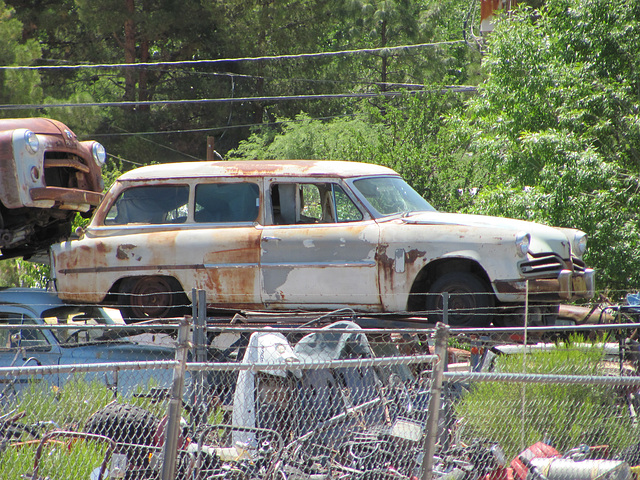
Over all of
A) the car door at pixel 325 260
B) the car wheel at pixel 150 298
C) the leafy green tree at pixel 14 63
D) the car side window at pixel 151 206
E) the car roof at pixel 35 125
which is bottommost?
the car wheel at pixel 150 298

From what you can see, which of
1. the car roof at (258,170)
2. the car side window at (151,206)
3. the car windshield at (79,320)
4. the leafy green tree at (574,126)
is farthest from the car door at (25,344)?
the leafy green tree at (574,126)

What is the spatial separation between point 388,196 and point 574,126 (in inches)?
175

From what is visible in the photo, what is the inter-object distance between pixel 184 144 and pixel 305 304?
20494 millimetres

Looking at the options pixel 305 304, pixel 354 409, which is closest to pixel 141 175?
pixel 305 304

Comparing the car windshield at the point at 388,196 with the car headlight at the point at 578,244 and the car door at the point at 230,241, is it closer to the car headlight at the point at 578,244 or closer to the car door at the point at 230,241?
the car door at the point at 230,241

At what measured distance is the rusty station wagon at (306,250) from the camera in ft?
22.5

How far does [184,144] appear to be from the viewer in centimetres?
2673

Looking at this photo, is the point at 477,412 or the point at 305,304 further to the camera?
the point at 305,304

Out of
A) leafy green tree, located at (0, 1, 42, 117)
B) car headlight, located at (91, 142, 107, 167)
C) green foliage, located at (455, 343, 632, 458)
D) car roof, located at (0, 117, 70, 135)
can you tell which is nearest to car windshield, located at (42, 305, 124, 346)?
car headlight, located at (91, 142, 107, 167)

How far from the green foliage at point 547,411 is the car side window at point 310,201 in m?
2.44

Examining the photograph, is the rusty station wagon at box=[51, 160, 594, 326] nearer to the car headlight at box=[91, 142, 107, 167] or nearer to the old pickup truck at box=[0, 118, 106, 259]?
the old pickup truck at box=[0, 118, 106, 259]

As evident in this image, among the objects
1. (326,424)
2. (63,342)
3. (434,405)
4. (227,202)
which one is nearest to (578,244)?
(227,202)

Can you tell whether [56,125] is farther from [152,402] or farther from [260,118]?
[260,118]

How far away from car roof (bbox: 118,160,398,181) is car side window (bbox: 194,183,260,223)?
0.14 meters
